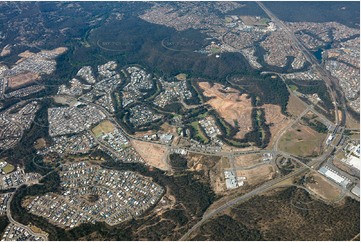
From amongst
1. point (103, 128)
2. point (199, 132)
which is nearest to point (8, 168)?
point (103, 128)

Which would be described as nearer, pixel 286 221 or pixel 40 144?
pixel 286 221

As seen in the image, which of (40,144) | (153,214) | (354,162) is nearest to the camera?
(153,214)

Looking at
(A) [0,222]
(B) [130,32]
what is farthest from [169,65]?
(A) [0,222]

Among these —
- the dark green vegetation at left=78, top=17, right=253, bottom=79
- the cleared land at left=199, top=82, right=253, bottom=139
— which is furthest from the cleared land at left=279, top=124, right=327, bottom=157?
the dark green vegetation at left=78, top=17, right=253, bottom=79

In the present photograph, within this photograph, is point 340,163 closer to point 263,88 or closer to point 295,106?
point 295,106

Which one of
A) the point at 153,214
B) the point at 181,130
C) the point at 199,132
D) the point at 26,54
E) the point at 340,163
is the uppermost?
the point at 340,163

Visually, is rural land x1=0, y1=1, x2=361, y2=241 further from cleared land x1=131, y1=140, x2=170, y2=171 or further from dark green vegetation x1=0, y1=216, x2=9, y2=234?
cleared land x1=131, y1=140, x2=170, y2=171

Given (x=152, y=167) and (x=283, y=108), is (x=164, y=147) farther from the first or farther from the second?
(x=283, y=108)
